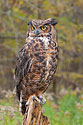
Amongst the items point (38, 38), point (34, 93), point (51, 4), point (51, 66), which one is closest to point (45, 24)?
point (38, 38)

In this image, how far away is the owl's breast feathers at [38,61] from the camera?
2594 millimetres

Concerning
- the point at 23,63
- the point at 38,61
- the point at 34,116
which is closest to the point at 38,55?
the point at 38,61

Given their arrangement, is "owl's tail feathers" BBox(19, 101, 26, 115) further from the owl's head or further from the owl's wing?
the owl's head

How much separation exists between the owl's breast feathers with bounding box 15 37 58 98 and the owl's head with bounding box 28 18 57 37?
60 mm

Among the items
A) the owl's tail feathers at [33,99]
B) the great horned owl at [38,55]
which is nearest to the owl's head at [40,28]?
the great horned owl at [38,55]

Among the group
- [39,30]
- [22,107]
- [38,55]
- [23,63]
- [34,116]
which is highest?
[39,30]

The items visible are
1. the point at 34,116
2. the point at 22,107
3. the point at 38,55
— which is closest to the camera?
the point at 34,116

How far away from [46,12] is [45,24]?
265 centimetres

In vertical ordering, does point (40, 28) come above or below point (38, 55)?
above

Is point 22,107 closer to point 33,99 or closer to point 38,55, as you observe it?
point 33,99

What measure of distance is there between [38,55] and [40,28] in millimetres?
332

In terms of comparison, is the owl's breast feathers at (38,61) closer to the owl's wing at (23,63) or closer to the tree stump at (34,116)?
the owl's wing at (23,63)

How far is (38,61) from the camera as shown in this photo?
2.61m

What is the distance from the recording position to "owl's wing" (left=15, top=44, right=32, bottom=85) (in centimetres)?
265
